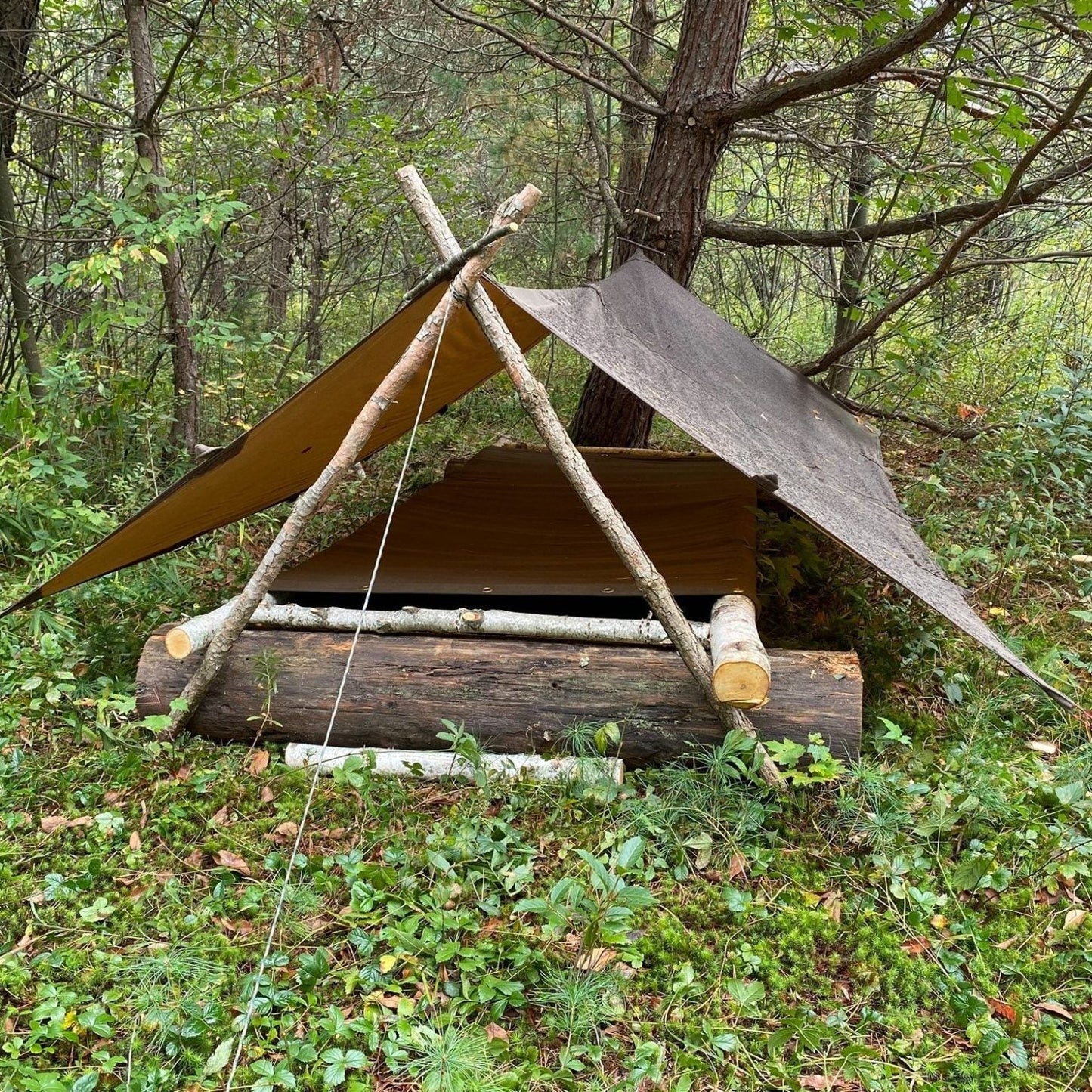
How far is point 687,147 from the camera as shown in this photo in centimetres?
446

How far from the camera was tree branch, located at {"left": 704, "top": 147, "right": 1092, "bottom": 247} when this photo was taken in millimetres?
3971

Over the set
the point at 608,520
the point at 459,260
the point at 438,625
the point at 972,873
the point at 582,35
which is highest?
the point at 582,35

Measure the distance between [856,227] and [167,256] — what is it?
389cm

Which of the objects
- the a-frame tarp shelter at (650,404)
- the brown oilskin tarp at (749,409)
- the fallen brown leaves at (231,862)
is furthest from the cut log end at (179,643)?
the brown oilskin tarp at (749,409)

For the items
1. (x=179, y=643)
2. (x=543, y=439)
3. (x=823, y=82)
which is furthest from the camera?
(x=823, y=82)

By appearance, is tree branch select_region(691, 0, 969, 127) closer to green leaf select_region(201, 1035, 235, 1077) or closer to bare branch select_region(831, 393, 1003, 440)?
bare branch select_region(831, 393, 1003, 440)

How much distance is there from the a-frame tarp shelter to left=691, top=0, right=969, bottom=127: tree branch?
90 cm

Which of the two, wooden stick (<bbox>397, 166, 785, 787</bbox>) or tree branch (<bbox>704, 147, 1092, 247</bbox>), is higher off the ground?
tree branch (<bbox>704, 147, 1092, 247</bbox>)

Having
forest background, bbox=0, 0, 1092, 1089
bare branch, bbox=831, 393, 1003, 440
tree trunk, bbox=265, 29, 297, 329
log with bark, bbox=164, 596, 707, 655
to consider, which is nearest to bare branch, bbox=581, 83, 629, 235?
forest background, bbox=0, 0, 1092, 1089

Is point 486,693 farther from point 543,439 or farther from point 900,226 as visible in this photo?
point 900,226

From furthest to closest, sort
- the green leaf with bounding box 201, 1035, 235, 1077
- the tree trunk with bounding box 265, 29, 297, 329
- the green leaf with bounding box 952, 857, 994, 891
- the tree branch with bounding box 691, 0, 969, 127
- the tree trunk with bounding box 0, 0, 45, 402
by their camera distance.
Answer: the tree trunk with bounding box 265, 29, 297, 329, the tree trunk with bounding box 0, 0, 45, 402, the tree branch with bounding box 691, 0, 969, 127, the green leaf with bounding box 952, 857, 994, 891, the green leaf with bounding box 201, 1035, 235, 1077

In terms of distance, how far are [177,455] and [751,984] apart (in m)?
4.24

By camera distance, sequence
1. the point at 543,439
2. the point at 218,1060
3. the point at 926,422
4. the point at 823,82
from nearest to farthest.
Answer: the point at 218,1060, the point at 543,439, the point at 823,82, the point at 926,422

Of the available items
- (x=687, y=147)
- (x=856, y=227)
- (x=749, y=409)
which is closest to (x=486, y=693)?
(x=749, y=409)
